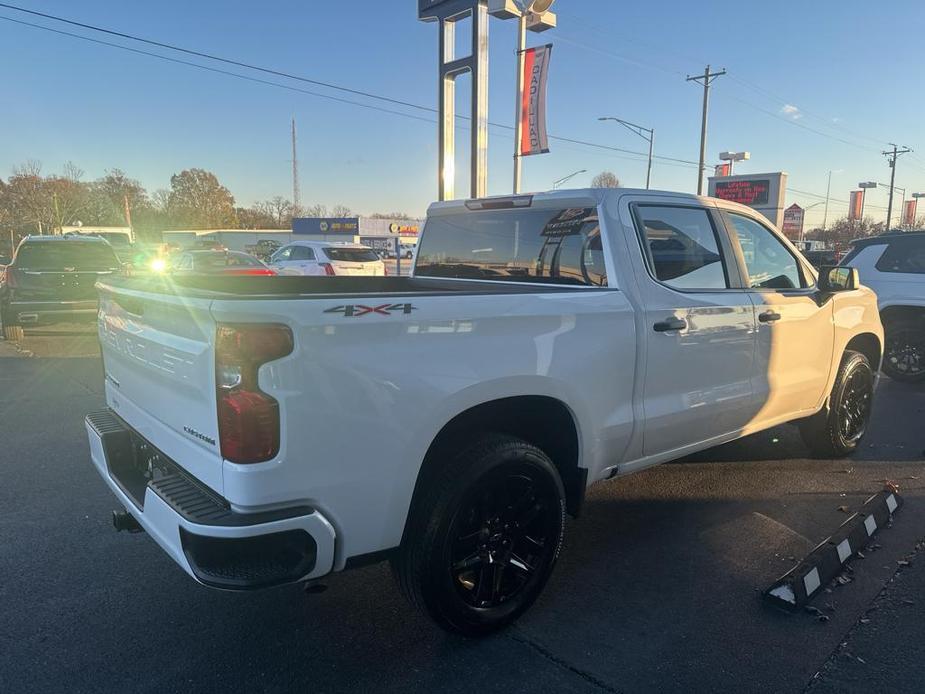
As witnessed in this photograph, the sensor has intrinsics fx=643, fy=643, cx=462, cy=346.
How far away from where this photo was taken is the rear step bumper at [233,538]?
2.07 m

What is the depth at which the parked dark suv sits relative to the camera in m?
9.72

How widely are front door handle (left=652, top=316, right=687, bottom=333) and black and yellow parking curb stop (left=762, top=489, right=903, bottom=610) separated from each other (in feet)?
4.34

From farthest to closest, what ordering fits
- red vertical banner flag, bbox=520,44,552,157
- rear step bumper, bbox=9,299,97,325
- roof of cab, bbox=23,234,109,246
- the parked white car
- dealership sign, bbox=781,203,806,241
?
dealership sign, bbox=781,203,806,241 → the parked white car → red vertical banner flag, bbox=520,44,552,157 → roof of cab, bbox=23,234,109,246 → rear step bumper, bbox=9,299,97,325

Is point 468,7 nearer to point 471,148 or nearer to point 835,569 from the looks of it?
point 471,148

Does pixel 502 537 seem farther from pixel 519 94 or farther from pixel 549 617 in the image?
pixel 519 94

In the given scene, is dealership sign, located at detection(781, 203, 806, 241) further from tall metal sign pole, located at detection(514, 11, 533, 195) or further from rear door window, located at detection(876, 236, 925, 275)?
rear door window, located at detection(876, 236, 925, 275)

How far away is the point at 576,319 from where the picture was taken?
287cm

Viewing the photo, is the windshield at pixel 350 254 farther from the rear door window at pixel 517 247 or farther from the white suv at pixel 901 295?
the rear door window at pixel 517 247

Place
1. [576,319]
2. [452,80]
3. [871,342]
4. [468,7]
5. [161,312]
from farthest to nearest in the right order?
[452,80] < [468,7] < [871,342] < [576,319] < [161,312]

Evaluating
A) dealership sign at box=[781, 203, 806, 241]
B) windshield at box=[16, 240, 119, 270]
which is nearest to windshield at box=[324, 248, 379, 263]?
windshield at box=[16, 240, 119, 270]

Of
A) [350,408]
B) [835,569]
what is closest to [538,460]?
[350,408]

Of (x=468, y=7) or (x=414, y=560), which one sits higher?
(x=468, y=7)

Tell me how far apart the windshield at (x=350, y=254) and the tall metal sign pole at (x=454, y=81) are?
14.9 feet

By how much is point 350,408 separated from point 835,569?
2.72 m
